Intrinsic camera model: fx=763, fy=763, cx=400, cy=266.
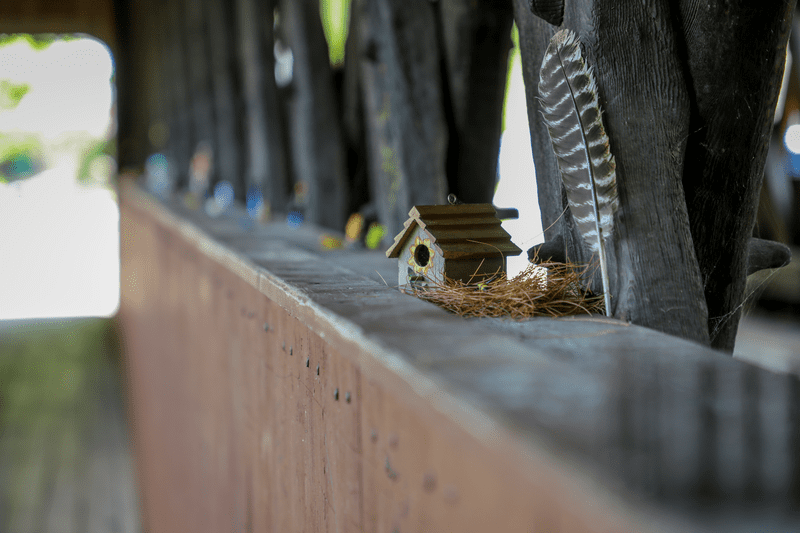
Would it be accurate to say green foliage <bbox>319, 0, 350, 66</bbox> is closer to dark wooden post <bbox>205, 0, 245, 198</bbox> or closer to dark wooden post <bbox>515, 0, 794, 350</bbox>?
dark wooden post <bbox>205, 0, 245, 198</bbox>

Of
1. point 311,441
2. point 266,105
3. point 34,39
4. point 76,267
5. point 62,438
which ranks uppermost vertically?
point 34,39

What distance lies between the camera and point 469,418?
0.89 m

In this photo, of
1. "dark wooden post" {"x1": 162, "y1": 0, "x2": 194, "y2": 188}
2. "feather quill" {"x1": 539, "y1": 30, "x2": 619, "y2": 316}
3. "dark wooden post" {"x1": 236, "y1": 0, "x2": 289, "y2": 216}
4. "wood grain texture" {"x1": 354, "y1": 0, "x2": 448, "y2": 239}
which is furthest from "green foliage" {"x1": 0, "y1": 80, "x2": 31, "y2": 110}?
"feather quill" {"x1": 539, "y1": 30, "x2": 619, "y2": 316}

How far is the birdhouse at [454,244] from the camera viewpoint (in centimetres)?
179

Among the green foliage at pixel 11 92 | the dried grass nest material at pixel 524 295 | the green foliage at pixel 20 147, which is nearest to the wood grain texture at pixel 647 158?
the dried grass nest material at pixel 524 295

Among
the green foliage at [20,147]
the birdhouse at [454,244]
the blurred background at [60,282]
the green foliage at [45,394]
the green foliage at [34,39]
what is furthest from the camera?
the green foliage at [20,147]

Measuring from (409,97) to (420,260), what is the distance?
1264 mm

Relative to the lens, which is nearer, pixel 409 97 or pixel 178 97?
pixel 409 97

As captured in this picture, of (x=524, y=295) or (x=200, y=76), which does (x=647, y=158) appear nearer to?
(x=524, y=295)

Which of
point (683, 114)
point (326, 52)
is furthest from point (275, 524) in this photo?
point (326, 52)

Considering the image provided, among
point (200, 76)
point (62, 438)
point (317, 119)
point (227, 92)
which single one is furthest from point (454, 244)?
point (62, 438)

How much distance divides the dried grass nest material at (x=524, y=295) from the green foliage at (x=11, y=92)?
15.9 m

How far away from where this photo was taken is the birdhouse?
1.79m

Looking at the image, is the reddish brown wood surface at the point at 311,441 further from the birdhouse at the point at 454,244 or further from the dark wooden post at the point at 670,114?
the dark wooden post at the point at 670,114
